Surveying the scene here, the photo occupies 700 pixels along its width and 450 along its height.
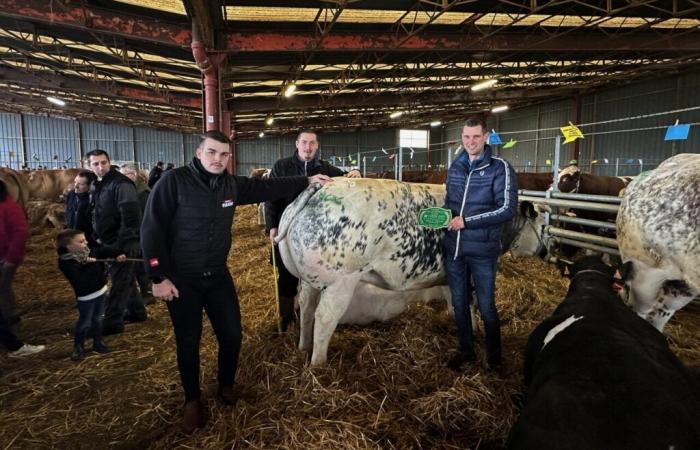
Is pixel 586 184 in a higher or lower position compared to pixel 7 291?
higher

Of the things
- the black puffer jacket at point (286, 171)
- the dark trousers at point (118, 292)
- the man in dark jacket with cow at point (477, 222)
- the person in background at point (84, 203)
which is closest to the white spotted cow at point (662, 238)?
the man in dark jacket with cow at point (477, 222)

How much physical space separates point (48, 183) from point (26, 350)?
15.9m

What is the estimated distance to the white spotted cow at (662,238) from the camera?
3.16m

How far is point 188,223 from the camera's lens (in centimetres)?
268

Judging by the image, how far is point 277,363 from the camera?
3.54m

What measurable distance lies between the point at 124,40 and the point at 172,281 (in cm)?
1152

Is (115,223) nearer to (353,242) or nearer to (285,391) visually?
(285,391)

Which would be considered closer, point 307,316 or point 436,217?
point 436,217

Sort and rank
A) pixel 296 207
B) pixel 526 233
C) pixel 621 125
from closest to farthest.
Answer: pixel 296 207
pixel 526 233
pixel 621 125

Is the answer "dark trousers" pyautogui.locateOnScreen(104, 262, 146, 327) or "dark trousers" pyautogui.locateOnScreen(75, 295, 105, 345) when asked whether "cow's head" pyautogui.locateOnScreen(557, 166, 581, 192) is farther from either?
"dark trousers" pyautogui.locateOnScreen(75, 295, 105, 345)

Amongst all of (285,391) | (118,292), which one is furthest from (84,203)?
(285,391)

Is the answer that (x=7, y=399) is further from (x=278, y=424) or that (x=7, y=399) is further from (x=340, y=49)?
(x=340, y=49)

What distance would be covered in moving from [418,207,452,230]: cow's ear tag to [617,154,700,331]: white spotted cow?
70.0 inches

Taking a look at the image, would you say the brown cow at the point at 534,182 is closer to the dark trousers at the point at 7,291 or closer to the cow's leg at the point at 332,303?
the cow's leg at the point at 332,303
